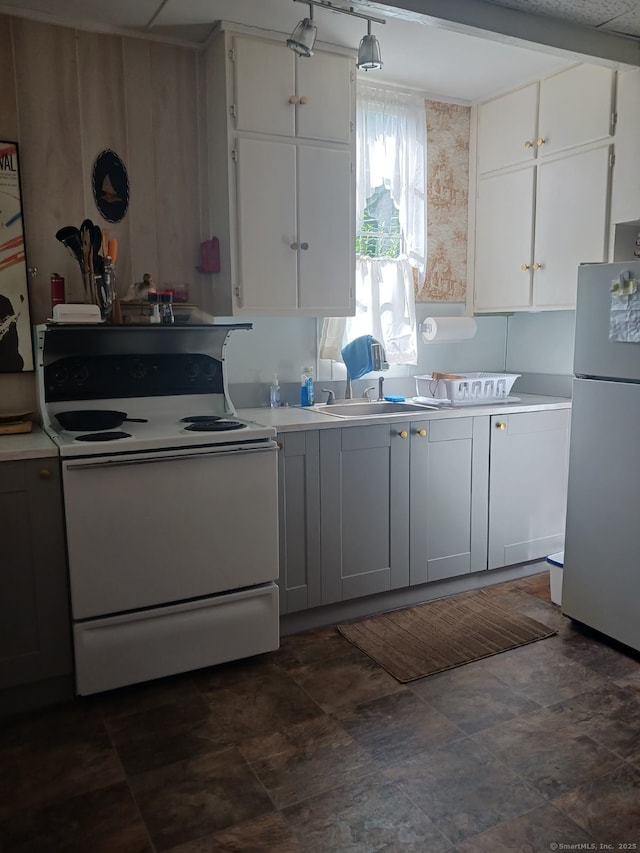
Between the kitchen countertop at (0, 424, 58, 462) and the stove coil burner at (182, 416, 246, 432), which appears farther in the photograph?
the stove coil burner at (182, 416, 246, 432)

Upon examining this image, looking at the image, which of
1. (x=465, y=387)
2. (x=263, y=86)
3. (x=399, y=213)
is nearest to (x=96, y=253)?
(x=263, y=86)

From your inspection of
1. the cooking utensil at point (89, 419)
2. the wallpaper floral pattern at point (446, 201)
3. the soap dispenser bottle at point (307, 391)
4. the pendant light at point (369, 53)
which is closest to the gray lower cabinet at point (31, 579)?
the cooking utensil at point (89, 419)

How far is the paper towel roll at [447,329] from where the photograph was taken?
362 cm

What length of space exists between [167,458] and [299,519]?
2.25 ft

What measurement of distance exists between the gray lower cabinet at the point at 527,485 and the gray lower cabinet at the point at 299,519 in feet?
3.18

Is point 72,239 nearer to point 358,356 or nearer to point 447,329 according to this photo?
point 358,356

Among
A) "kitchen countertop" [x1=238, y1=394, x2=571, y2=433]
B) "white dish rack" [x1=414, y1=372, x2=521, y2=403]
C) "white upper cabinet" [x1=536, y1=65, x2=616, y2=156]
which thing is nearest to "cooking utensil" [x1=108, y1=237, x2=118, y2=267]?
"kitchen countertop" [x1=238, y1=394, x2=571, y2=433]

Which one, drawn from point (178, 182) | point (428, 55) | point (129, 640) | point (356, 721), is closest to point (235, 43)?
point (178, 182)

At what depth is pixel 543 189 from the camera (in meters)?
3.41

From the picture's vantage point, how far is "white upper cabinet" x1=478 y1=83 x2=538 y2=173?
344cm

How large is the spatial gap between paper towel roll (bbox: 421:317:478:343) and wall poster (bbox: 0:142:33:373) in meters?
1.99

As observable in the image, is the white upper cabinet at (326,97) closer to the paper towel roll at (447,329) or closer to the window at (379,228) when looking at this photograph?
the window at (379,228)

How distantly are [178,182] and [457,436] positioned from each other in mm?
1715

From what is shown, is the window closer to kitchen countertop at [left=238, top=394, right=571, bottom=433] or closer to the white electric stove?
kitchen countertop at [left=238, top=394, right=571, bottom=433]
